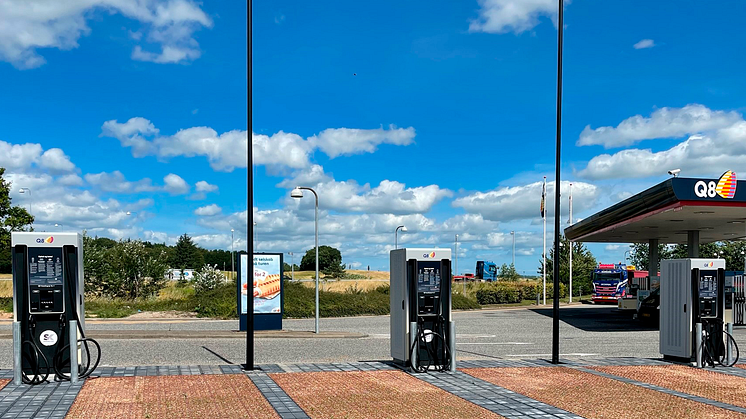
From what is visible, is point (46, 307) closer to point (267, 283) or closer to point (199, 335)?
point (199, 335)

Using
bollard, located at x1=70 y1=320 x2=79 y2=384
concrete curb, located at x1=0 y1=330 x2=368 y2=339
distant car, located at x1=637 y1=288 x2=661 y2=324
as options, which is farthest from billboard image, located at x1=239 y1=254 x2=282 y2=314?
distant car, located at x1=637 y1=288 x2=661 y2=324

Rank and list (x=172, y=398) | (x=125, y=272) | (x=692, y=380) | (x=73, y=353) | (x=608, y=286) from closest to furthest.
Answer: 1. (x=172, y=398)
2. (x=73, y=353)
3. (x=692, y=380)
4. (x=125, y=272)
5. (x=608, y=286)

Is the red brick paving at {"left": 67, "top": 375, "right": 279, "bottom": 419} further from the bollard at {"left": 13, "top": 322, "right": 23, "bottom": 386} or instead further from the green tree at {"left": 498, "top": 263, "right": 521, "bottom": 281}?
the green tree at {"left": 498, "top": 263, "right": 521, "bottom": 281}

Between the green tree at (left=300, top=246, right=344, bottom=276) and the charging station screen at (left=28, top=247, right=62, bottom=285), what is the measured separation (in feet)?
252

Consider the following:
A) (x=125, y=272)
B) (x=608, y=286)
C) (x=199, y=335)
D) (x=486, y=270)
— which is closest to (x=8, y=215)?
(x=125, y=272)

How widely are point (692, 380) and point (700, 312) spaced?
7.96ft

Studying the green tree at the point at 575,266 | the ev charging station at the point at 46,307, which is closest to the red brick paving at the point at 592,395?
the ev charging station at the point at 46,307

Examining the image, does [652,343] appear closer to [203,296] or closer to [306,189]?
[306,189]

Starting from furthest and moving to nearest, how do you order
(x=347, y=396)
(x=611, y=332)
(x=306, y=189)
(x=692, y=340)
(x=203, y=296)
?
(x=203, y=296)
(x=611, y=332)
(x=306, y=189)
(x=692, y=340)
(x=347, y=396)

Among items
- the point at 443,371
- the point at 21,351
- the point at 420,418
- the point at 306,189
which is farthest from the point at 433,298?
the point at 306,189

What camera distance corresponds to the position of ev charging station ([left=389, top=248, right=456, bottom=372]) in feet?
42.7

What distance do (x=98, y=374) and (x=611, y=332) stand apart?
1973 centimetres

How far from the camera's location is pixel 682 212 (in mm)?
24438

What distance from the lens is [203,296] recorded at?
34.1m
